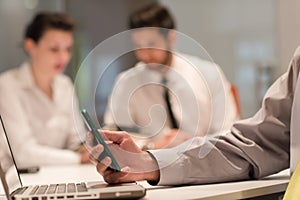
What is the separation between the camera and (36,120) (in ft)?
7.91

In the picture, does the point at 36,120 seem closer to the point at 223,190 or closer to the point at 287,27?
the point at 287,27

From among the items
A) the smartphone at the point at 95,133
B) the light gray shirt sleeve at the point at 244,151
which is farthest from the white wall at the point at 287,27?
the smartphone at the point at 95,133

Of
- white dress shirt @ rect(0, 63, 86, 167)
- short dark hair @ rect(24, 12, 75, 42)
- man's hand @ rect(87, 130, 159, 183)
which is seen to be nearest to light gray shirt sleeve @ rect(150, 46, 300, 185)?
man's hand @ rect(87, 130, 159, 183)

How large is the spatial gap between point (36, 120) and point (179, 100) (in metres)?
0.88

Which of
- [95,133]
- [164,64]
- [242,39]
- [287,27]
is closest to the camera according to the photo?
[95,133]

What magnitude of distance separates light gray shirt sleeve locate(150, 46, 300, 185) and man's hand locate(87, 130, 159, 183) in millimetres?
19

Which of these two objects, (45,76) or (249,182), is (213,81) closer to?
(249,182)

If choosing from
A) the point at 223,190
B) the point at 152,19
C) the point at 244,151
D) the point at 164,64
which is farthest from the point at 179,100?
the point at 223,190

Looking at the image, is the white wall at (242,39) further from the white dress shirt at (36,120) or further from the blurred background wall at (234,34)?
the white dress shirt at (36,120)

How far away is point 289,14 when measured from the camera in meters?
2.38

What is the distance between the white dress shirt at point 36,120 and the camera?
7.00ft

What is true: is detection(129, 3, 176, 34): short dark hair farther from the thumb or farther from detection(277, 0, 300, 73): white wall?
the thumb

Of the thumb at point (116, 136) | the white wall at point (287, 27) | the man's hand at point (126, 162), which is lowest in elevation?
the white wall at point (287, 27)

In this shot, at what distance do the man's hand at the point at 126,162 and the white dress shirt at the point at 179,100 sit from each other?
0.23m
